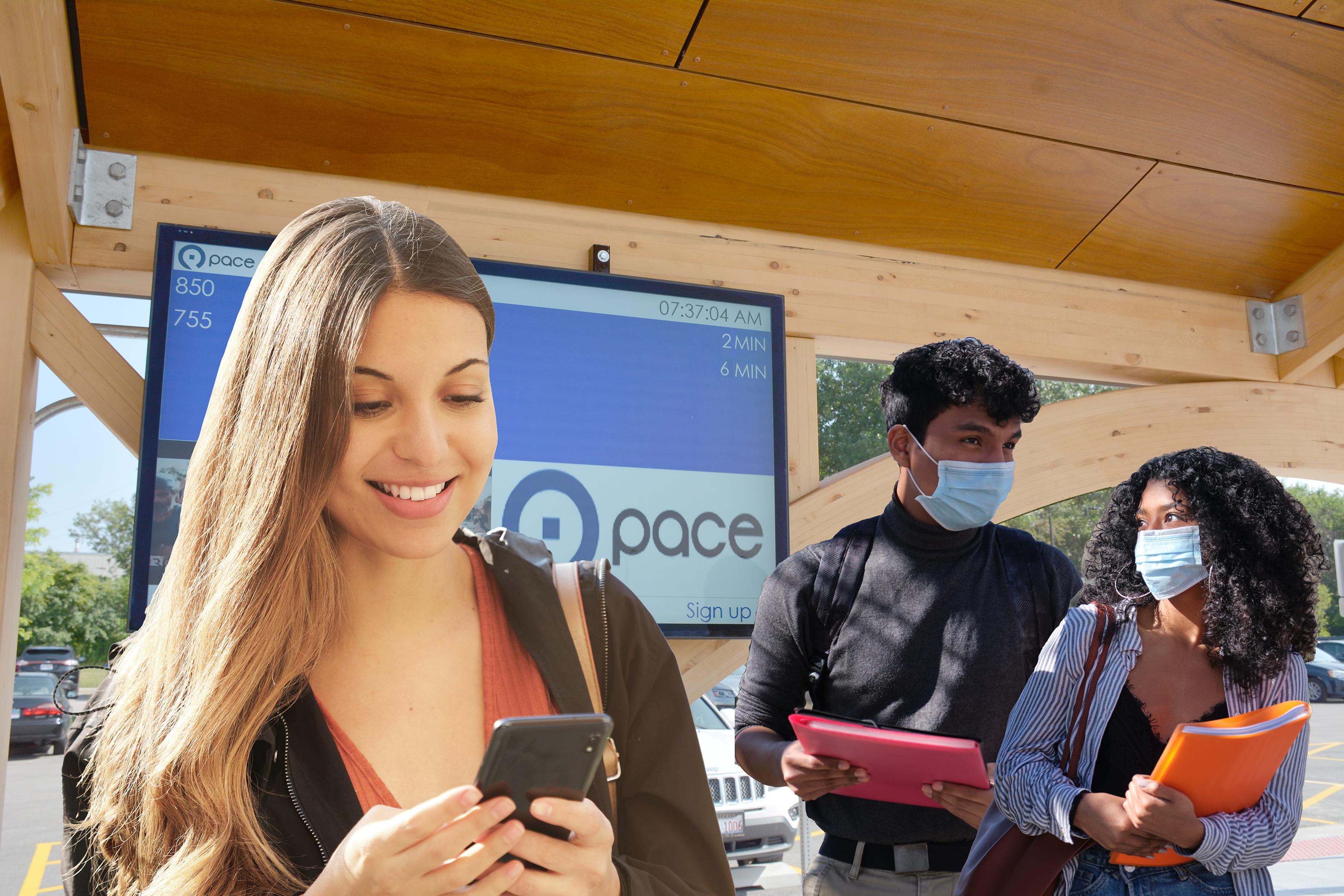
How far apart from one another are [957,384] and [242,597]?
1663 millimetres

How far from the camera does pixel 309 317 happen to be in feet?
3.02

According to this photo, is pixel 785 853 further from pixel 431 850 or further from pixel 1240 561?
pixel 431 850

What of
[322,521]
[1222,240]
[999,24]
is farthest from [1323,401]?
[322,521]

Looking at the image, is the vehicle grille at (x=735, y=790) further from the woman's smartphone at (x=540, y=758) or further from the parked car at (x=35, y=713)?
the parked car at (x=35, y=713)

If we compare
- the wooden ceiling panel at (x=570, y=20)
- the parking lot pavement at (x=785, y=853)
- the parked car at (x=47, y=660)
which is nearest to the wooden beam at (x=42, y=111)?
the wooden ceiling panel at (x=570, y=20)

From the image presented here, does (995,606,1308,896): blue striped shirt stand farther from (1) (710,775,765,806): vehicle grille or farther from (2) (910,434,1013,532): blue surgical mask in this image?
(1) (710,775,765,806): vehicle grille

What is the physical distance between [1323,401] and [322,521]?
4106 millimetres

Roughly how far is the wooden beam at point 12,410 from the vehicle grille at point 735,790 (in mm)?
4498

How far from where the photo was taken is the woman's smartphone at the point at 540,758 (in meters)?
0.72

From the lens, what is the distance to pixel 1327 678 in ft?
63.0

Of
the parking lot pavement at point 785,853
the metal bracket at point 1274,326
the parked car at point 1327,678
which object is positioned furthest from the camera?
the parked car at point 1327,678

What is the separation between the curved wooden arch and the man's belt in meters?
1.31

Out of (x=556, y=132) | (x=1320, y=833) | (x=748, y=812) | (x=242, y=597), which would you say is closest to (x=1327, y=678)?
(x=1320, y=833)

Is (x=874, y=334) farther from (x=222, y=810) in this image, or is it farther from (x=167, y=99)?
(x=222, y=810)
